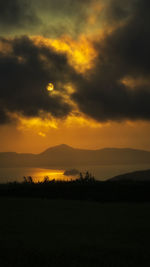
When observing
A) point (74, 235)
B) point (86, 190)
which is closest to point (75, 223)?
point (74, 235)

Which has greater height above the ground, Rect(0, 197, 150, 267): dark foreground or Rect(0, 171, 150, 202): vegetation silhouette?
Rect(0, 171, 150, 202): vegetation silhouette

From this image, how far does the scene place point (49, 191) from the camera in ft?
52.7

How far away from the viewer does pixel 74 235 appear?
28.2 ft

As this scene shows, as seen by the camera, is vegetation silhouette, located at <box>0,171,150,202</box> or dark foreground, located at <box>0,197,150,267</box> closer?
dark foreground, located at <box>0,197,150,267</box>

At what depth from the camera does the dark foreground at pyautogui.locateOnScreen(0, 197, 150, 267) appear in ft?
22.1

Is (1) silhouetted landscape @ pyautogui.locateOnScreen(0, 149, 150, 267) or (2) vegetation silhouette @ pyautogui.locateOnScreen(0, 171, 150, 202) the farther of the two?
(2) vegetation silhouette @ pyautogui.locateOnScreen(0, 171, 150, 202)

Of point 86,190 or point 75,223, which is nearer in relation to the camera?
point 75,223

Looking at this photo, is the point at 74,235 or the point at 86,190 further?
the point at 86,190

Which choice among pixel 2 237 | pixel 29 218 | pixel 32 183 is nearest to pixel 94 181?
pixel 32 183

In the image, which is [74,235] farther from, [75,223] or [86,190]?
[86,190]

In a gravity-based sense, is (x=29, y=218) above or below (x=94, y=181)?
below

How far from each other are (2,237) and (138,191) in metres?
Result: 8.72

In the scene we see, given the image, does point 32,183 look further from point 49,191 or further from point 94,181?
point 94,181

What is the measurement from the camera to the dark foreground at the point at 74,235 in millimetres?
6730
